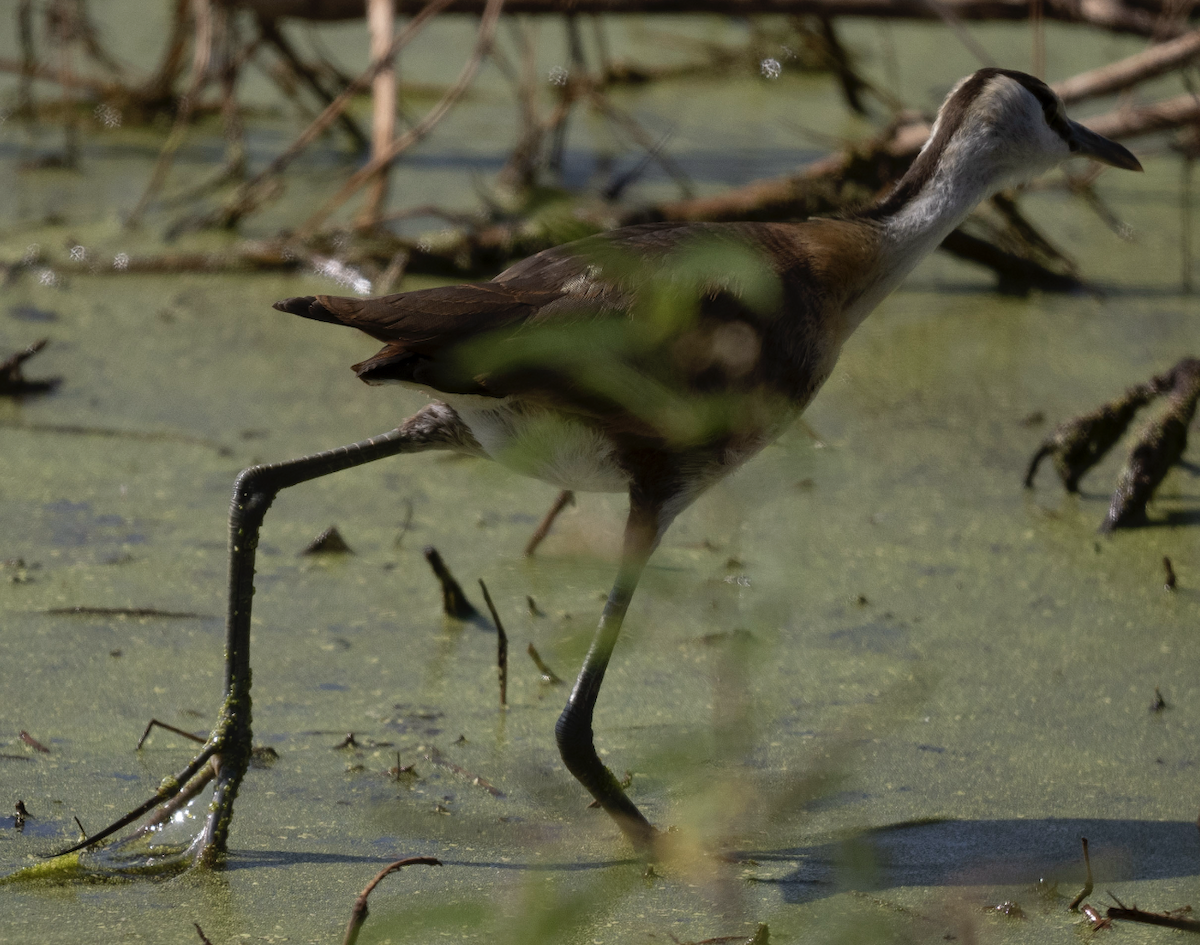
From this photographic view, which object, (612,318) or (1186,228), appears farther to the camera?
(1186,228)

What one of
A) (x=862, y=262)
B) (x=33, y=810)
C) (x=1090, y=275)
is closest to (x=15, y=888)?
(x=33, y=810)

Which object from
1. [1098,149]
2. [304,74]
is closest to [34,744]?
[1098,149]

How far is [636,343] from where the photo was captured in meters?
1.76

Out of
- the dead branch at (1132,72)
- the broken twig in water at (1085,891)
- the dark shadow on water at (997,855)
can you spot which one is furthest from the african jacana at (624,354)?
the dead branch at (1132,72)

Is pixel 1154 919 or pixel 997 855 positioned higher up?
pixel 1154 919

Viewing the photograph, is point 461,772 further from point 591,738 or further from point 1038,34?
point 1038,34

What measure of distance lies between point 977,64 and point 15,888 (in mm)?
A: 6051

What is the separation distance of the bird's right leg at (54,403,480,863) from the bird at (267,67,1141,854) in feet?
0.03

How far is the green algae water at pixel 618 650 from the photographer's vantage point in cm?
217

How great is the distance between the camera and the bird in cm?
189

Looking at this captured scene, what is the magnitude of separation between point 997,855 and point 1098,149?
139 centimetres

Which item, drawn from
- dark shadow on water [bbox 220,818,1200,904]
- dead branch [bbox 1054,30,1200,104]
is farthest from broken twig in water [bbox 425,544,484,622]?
dead branch [bbox 1054,30,1200,104]

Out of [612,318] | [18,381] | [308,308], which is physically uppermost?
[612,318]

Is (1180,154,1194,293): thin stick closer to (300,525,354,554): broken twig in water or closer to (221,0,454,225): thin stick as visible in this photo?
(221,0,454,225): thin stick
